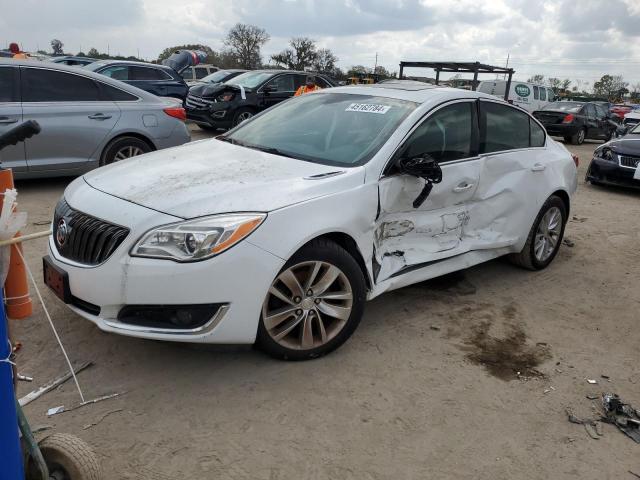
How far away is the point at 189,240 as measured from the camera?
284 centimetres

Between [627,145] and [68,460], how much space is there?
33.8 ft

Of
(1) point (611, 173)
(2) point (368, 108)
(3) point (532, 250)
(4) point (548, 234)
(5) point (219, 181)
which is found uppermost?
(2) point (368, 108)

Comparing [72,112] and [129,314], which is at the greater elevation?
[72,112]

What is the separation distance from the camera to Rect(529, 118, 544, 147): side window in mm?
5164

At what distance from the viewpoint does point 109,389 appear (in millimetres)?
2998

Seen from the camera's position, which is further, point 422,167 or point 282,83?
point 282,83

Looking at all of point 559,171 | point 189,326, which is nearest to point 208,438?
point 189,326

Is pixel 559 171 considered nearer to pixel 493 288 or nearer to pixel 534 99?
pixel 493 288

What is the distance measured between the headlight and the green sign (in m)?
20.4

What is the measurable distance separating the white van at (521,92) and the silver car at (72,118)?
51.7ft

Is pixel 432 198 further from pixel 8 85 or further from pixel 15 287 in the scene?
pixel 8 85

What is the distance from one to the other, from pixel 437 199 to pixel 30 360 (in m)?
2.78

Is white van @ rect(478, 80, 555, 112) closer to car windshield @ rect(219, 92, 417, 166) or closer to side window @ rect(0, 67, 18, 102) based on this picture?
side window @ rect(0, 67, 18, 102)

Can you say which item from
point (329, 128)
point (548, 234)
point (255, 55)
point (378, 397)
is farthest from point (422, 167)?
point (255, 55)
